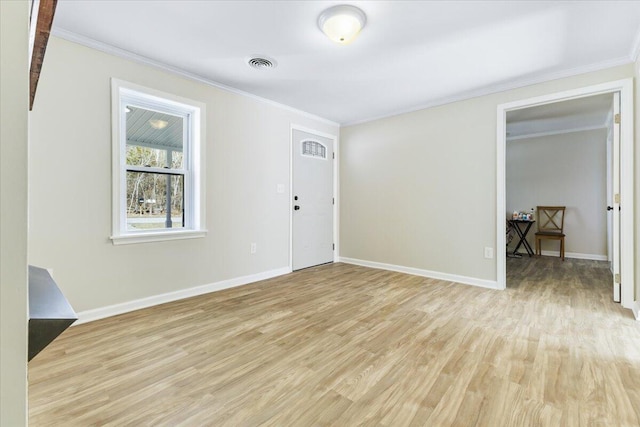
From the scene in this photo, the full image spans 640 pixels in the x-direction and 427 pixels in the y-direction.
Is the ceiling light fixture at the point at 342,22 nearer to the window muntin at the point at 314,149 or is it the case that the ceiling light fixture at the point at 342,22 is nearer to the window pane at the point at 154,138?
the window pane at the point at 154,138

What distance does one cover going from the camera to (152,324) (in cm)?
242

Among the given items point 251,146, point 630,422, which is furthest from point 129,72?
point 630,422

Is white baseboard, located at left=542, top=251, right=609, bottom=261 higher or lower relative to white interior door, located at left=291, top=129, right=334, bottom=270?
lower

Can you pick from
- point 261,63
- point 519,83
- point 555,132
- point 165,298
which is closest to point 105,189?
point 165,298

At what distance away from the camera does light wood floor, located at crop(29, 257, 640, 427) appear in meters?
1.42

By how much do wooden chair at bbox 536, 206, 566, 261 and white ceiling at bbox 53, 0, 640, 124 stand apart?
136 inches

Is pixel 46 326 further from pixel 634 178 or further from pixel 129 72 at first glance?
pixel 634 178

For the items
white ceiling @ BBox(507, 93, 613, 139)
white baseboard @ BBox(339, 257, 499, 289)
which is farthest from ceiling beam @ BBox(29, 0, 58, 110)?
white ceiling @ BBox(507, 93, 613, 139)

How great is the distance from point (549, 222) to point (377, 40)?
208 inches

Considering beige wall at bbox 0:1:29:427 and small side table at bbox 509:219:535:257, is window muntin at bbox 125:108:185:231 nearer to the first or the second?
beige wall at bbox 0:1:29:427

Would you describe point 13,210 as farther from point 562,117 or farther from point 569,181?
point 569,181

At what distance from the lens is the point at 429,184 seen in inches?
159

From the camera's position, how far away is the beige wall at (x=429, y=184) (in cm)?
353

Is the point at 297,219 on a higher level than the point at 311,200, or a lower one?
lower
